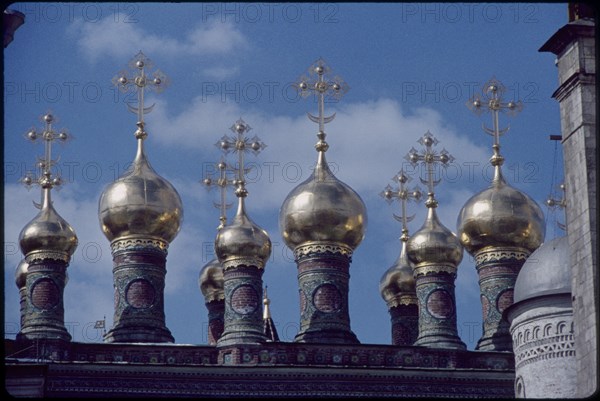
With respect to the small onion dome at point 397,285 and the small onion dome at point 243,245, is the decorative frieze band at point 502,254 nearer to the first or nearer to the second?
the small onion dome at point 397,285

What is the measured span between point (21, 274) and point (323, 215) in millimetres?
5883

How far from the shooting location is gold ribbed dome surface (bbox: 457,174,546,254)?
39.1m

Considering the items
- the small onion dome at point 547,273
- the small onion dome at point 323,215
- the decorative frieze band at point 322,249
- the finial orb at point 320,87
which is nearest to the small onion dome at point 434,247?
the small onion dome at point 323,215

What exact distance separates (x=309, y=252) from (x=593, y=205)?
14.0 meters

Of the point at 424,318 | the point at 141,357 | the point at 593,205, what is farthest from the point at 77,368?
the point at 593,205

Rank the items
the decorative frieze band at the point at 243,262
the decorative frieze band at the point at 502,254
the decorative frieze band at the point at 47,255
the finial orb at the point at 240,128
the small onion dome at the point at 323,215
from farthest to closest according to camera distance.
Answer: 1. the decorative frieze band at the point at 502,254
2. the finial orb at the point at 240,128
3. the decorative frieze band at the point at 47,255
4. the decorative frieze band at the point at 243,262
5. the small onion dome at the point at 323,215

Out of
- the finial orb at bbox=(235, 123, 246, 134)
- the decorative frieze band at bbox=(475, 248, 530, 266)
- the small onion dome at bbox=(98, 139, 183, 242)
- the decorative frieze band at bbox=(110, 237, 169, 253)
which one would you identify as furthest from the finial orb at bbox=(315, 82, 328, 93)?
the decorative frieze band at bbox=(475, 248, 530, 266)

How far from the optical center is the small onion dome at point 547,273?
31656 mm

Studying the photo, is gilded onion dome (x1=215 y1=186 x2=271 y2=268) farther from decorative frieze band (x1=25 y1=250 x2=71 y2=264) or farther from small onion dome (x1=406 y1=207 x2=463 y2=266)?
small onion dome (x1=406 y1=207 x2=463 y2=266)

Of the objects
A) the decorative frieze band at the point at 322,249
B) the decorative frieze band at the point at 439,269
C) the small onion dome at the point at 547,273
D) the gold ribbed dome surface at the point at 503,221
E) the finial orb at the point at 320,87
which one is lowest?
the small onion dome at the point at 547,273

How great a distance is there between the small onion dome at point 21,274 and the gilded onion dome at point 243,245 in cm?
366

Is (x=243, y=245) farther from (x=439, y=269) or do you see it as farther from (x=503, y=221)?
(x=503, y=221)

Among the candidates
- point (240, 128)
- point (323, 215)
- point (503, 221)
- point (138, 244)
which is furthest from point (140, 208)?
point (503, 221)

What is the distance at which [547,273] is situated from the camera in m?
31.9
